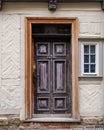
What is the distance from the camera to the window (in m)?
8.24

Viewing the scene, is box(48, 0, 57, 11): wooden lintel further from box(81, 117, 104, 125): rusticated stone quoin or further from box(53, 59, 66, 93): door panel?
box(81, 117, 104, 125): rusticated stone quoin

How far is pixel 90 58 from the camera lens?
27.3 feet

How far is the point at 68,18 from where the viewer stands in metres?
8.20

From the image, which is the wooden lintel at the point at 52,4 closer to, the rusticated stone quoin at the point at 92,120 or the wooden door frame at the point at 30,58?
the wooden door frame at the point at 30,58

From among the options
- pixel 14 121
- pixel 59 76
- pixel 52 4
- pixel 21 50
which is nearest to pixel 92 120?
pixel 59 76

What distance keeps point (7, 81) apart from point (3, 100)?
0.43 meters

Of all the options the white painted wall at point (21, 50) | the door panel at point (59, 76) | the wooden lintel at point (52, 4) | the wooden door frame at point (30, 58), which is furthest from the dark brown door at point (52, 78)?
the wooden lintel at point (52, 4)

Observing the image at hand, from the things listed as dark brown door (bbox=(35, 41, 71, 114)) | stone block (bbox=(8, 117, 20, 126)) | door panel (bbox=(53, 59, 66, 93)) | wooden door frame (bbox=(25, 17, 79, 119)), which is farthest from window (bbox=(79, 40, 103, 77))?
stone block (bbox=(8, 117, 20, 126))

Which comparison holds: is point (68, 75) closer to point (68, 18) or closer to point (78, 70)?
point (78, 70)

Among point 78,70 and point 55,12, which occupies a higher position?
point 55,12

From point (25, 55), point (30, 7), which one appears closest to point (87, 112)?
point (25, 55)

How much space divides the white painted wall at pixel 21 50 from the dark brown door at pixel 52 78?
0.50 m

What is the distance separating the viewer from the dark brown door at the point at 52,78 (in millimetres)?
8562

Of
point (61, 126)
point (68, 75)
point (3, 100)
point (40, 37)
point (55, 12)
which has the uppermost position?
point (55, 12)
